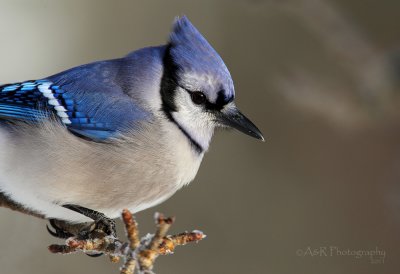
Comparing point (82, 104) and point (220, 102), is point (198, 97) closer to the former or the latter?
point (220, 102)

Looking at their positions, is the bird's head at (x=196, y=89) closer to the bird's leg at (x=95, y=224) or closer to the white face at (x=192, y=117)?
the white face at (x=192, y=117)

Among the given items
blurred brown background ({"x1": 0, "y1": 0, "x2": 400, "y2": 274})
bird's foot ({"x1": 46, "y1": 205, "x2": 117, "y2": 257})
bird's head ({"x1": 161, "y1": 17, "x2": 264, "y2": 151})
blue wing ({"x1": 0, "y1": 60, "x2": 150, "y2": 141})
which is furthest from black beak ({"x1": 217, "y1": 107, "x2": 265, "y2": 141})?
blurred brown background ({"x1": 0, "y1": 0, "x2": 400, "y2": 274})

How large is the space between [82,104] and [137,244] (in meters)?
0.57

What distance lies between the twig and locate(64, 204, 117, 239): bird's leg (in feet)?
0.46

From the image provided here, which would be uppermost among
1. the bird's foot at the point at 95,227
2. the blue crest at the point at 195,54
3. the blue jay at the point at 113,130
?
the blue crest at the point at 195,54

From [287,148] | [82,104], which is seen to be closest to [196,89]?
[82,104]

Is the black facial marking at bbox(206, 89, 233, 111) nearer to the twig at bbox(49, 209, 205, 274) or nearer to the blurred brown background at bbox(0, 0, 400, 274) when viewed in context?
the twig at bbox(49, 209, 205, 274)

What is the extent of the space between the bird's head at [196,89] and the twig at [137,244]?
40 cm

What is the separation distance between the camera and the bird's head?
1410mm

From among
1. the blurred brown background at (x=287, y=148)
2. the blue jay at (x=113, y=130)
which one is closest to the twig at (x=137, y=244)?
the blue jay at (x=113, y=130)

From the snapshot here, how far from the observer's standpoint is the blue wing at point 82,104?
5.05 ft

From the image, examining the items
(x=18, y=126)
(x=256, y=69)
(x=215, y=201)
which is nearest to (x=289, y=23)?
(x=256, y=69)

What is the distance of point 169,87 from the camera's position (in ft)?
5.05

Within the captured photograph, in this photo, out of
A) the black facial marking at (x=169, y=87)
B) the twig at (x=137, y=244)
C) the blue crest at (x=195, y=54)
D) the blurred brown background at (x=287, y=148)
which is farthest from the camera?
the blurred brown background at (x=287, y=148)
